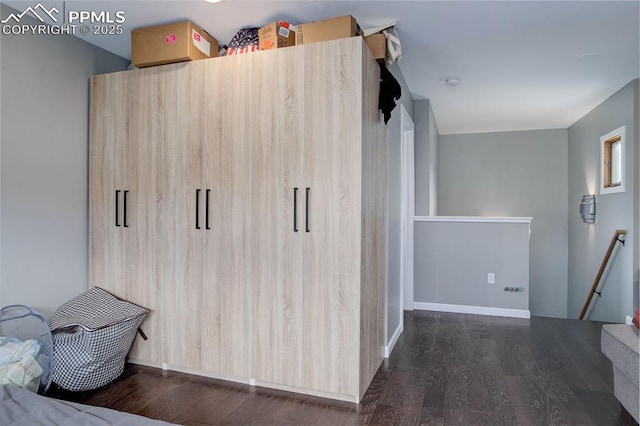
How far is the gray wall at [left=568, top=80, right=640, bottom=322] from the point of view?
399 centimetres

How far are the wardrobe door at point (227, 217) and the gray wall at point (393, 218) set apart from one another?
3.83ft

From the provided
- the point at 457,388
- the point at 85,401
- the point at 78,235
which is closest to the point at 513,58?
the point at 457,388

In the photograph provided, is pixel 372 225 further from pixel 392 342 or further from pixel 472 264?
pixel 472 264

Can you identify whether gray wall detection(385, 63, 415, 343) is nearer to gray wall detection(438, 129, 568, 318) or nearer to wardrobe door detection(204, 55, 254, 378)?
wardrobe door detection(204, 55, 254, 378)

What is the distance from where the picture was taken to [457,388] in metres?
2.54

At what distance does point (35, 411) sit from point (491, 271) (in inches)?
166

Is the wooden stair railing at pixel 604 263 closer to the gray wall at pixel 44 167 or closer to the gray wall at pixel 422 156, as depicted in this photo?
the gray wall at pixel 422 156

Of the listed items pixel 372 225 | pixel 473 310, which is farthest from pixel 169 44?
pixel 473 310

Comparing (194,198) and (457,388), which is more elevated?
(194,198)

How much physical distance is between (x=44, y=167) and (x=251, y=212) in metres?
1.45

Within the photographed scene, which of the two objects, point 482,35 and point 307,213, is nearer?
point 307,213

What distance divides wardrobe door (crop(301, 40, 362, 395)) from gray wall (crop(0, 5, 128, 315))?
176 centimetres

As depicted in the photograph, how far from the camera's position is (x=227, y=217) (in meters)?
2.57

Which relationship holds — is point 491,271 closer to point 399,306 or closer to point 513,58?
point 399,306
